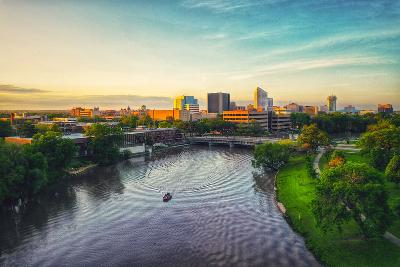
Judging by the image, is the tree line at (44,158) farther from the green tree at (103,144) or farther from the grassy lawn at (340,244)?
the grassy lawn at (340,244)

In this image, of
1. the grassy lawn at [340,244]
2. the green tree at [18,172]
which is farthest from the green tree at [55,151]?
the grassy lawn at [340,244]

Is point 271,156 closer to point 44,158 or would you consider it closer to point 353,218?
point 353,218

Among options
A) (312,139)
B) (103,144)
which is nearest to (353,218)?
(312,139)

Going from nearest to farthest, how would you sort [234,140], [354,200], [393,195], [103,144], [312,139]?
[354,200] → [393,195] → [312,139] → [103,144] → [234,140]

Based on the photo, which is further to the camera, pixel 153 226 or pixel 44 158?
pixel 44 158

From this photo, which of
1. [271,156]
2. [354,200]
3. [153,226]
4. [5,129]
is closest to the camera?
[354,200]

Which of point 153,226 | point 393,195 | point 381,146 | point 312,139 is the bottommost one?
point 153,226
